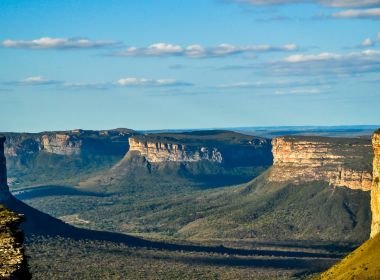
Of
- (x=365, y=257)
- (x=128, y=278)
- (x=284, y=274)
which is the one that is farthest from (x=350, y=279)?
(x=284, y=274)

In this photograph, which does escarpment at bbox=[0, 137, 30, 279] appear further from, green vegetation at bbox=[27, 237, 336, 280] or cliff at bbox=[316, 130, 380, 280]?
green vegetation at bbox=[27, 237, 336, 280]

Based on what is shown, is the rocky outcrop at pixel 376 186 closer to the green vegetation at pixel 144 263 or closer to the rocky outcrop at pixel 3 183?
the green vegetation at pixel 144 263

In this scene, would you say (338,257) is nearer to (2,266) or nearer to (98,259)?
(98,259)

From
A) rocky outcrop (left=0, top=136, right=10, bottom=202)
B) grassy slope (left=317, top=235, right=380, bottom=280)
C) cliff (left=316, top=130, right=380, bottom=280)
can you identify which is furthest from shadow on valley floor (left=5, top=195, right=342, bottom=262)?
grassy slope (left=317, top=235, right=380, bottom=280)

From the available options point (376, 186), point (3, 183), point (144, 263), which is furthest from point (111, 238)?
point (376, 186)

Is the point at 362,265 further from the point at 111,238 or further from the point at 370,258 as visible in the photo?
the point at 111,238

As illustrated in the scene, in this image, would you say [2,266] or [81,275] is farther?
[81,275]
